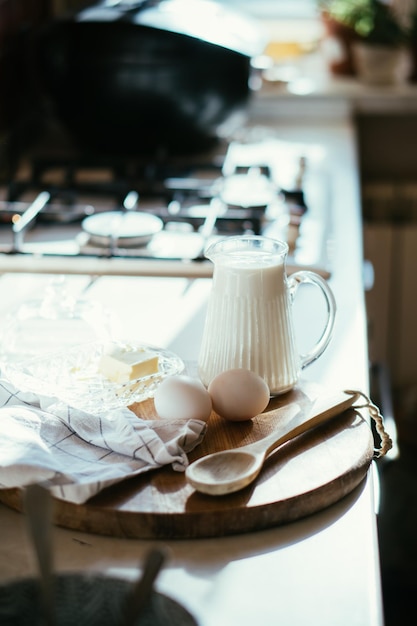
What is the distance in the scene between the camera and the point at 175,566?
62 cm

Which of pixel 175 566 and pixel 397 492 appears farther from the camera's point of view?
pixel 397 492

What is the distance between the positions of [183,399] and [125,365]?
90 mm

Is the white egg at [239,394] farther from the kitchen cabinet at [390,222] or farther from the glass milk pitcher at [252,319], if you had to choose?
the kitchen cabinet at [390,222]

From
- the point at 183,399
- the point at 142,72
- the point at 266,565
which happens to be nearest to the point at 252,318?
the point at 183,399

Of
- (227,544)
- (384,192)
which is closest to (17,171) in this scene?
(384,192)

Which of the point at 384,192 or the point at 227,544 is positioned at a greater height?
the point at 227,544

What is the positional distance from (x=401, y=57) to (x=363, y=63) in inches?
3.5

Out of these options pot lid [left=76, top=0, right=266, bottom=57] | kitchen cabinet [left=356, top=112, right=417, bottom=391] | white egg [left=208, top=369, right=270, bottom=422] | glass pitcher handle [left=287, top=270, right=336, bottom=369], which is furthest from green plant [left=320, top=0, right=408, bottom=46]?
white egg [left=208, top=369, right=270, bottom=422]

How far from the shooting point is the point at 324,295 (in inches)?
34.2

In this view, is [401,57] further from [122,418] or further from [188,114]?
[122,418]

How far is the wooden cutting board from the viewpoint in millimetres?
651

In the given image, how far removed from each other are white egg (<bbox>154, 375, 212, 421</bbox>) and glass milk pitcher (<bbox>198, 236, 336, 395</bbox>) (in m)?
0.07

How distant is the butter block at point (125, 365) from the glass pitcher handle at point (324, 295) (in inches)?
5.5

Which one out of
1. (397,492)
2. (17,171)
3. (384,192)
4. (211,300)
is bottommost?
(397,492)
